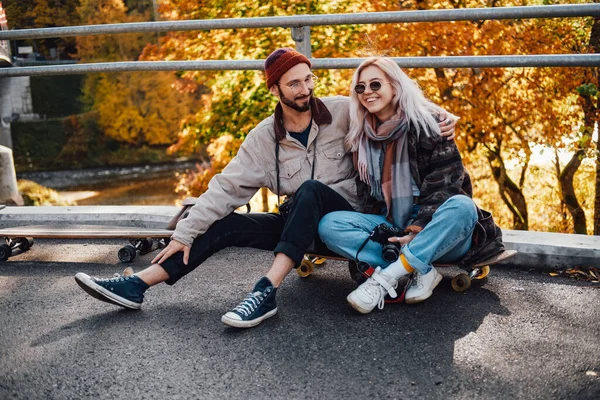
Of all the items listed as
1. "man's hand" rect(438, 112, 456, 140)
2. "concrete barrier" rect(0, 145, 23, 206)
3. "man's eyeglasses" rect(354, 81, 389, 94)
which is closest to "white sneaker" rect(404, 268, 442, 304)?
"man's hand" rect(438, 112, 456, 140)

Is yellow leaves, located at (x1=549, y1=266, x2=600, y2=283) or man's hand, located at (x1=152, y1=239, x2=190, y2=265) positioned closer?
man's hand, located at (x1=152, y1=239, x2=190, y2=265)

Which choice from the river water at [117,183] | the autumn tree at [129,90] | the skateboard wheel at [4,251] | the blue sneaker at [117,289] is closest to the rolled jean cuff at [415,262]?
the blue sneaker at [117,289]

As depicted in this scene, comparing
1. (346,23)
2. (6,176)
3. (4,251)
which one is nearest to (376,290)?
(346,23)

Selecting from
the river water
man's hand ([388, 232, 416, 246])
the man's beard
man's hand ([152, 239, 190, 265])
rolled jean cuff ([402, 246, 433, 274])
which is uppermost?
the man's beard

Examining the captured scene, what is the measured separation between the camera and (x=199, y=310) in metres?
3.34

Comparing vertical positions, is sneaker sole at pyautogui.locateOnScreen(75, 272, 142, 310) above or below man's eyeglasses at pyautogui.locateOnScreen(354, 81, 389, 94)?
below

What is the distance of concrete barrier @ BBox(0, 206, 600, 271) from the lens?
11.9 ft

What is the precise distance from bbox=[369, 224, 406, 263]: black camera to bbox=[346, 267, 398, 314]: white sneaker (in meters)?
0.08

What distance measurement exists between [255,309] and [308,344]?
12.5 inches

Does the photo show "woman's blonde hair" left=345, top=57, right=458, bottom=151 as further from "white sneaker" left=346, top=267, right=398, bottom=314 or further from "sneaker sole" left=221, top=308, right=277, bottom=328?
"sneaker sole" left=221, top=308, right=277, bottom=328

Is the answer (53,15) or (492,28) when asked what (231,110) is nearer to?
(492,28)

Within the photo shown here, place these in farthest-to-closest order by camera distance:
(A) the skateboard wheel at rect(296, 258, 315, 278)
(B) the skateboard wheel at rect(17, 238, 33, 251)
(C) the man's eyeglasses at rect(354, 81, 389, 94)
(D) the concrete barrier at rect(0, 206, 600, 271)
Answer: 1. (B) the skateboard wheel at rect(17, 238, 33, 251)
2. (A) the skateboard wheel at rect(296, 258, 315, 278)
3. (D) the concrete barrier at rect(0, 206, 600, 271)
4. (C) the man's eyeglasses at rect(354, 81, 389, 94)

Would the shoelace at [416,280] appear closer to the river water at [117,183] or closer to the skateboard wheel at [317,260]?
the skateboard wheel at [317,260]

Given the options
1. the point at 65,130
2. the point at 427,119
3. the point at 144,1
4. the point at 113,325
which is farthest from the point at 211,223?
the point at 65,130
